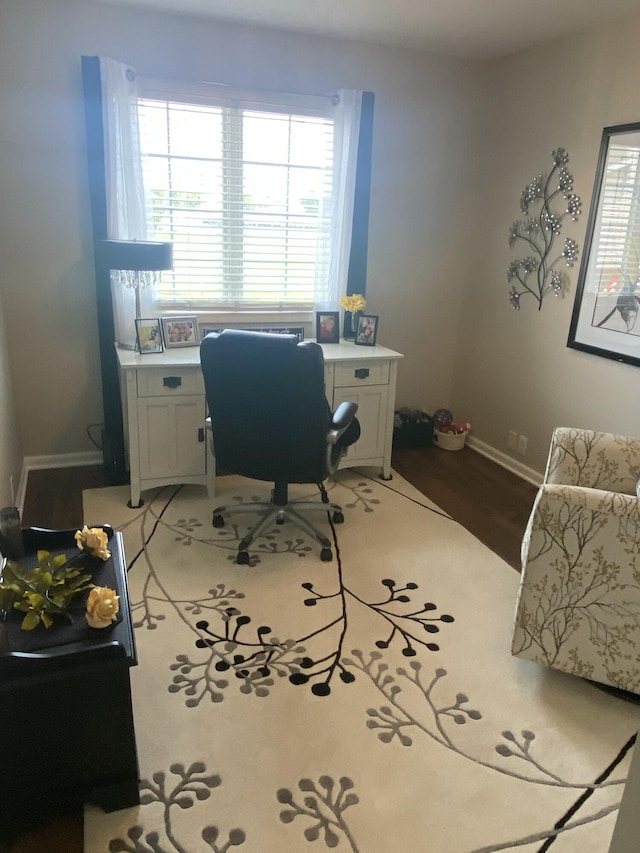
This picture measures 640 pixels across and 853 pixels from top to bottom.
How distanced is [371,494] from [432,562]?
75 centimetres

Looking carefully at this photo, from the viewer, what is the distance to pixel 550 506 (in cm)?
191

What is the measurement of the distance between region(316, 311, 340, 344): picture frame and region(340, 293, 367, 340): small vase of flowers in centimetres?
9

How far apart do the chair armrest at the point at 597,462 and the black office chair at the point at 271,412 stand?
90 centimetres

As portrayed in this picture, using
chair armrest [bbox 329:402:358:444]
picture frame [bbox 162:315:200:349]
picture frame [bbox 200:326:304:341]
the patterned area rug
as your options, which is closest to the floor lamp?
picture frame [bbox 162:315:200:349]

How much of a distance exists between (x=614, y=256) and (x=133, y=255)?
2.41m

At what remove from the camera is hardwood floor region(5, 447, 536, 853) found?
3.08 m

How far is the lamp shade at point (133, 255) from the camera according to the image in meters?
3.03

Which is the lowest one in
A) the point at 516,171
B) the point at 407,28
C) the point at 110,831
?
the point at 110,831

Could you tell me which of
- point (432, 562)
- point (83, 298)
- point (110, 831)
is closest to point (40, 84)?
point (83, 298)

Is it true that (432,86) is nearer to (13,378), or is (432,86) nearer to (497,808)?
(13,378)

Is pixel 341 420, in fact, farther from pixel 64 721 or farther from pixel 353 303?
pixel 64 721

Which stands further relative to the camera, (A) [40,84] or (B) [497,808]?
(A) [40,84]

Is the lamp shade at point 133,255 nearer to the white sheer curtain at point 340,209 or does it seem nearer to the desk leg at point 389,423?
the white sheer curtain at point 340,209

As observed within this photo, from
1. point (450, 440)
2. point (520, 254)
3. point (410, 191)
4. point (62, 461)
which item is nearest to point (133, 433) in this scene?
point (62, 461)
